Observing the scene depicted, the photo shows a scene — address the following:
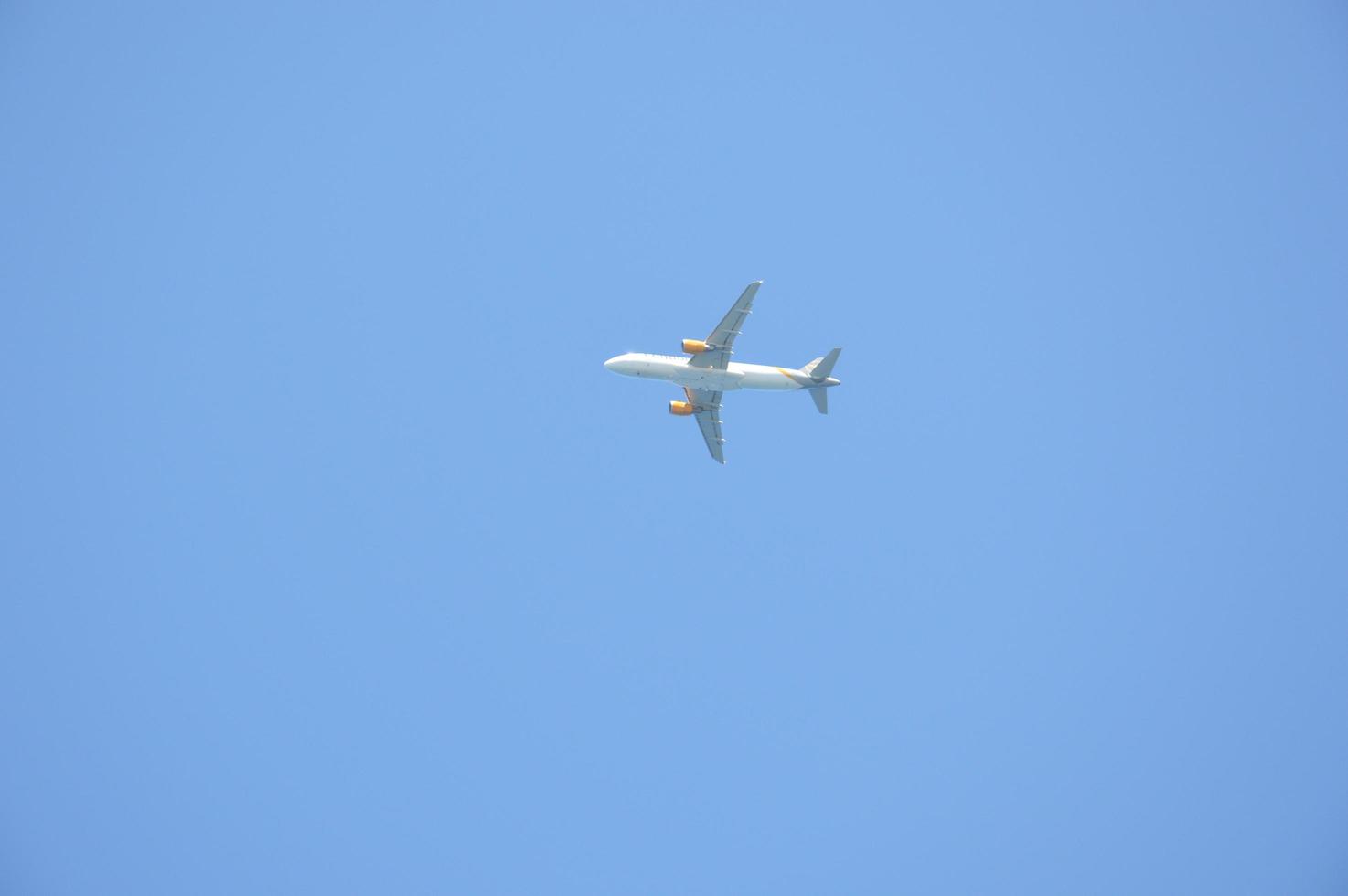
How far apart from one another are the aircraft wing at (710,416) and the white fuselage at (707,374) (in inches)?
65.5

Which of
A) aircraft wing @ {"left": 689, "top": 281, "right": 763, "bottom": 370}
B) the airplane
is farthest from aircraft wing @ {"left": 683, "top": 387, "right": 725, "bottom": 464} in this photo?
aircraft wing @ {"left": 689, "top": 281, "right": 763, "bottom": 370}

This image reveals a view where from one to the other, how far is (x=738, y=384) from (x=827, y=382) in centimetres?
620

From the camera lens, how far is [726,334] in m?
63.4

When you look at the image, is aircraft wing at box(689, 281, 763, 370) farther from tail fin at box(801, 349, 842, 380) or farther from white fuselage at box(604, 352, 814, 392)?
tail fin at box(801, 349, 842, 380)

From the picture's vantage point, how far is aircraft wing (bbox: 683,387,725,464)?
6844 cm

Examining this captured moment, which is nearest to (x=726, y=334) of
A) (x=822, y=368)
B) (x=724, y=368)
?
(x=724, y=368)

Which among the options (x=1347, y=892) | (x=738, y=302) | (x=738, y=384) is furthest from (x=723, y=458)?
(x=1347, y=892)

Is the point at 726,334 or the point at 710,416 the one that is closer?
the point at 726,334

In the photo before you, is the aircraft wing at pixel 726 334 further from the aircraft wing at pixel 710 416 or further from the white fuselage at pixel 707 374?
the aircraft wing at pixel 710 416

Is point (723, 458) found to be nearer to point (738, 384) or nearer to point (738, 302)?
point (738, 384)

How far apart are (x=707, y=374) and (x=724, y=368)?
1.22 metres

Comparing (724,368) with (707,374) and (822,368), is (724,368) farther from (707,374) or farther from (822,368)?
(822,368)

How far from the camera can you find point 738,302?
62.4m

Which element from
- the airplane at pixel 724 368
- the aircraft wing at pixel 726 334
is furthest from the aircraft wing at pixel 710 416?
the aircraft wing at pixel 726 334
